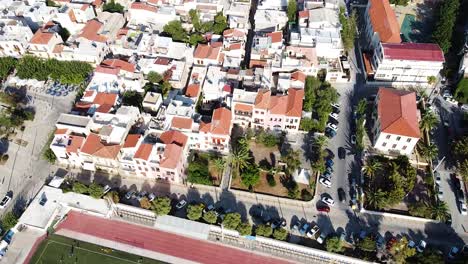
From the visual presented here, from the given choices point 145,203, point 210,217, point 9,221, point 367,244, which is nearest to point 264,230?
point 210,217

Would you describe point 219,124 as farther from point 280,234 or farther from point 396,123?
point 396,123

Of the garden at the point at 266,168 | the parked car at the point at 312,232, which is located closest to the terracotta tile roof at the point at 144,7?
the garden at the point at 266,168

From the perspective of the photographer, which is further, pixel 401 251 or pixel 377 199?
pixel 377 199

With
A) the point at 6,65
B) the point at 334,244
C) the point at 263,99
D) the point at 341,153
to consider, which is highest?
the point at 6,65

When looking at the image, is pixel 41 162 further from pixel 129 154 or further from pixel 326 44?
pixel 326 44

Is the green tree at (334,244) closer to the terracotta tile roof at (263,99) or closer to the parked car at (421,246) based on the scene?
the parked car at (421,246)

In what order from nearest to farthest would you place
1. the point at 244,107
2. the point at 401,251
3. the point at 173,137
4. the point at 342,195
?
1. the point at 401,251
2. the point at 342,195
3. the point at 173,137
4. the point at 244,107

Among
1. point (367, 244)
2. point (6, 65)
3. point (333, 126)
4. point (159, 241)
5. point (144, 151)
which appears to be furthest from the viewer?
point (6, 65)
